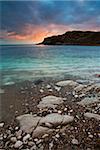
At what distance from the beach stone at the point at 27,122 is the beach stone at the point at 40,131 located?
132mm

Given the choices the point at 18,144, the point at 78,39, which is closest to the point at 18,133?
the point at 18,144

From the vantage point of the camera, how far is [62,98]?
22.2 ft

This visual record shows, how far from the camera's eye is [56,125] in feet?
15.6

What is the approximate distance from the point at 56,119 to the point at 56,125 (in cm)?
23

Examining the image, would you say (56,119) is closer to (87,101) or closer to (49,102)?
(49,102)

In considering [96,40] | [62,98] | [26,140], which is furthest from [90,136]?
[96,40]

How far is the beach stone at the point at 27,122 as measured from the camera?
4602 millimetres

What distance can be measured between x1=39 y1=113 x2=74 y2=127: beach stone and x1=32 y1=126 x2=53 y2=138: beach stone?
226 mm

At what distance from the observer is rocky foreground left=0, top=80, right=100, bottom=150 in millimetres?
4102

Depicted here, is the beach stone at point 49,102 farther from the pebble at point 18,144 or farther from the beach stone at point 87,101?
the pebble at point 18,144

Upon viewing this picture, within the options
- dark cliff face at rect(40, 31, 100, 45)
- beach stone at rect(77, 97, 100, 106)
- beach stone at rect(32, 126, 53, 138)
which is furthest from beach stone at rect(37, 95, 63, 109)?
dark cliff face at rect(40, 31, 100, 45)

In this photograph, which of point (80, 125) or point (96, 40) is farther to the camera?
point (96, 40)

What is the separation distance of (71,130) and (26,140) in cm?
110

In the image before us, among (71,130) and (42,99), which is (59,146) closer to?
(71,130)
